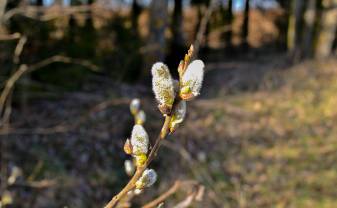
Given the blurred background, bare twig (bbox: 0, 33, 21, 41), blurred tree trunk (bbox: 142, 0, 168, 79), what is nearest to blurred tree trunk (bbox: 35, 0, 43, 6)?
the blurred background

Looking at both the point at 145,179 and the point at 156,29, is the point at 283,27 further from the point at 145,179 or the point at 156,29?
the point at 145,179

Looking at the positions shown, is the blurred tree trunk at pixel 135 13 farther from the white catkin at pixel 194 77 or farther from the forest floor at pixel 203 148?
the white catkin at pixel 194 77

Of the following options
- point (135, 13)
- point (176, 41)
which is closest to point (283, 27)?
point (176, 41)

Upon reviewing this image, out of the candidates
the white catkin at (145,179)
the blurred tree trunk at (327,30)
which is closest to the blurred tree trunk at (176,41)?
the blurred tree trunk at (327,30)

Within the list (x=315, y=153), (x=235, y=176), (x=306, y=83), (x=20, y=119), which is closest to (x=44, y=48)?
(x=20, y=119)

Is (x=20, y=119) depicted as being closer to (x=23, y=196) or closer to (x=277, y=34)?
(x=23, y=196)
